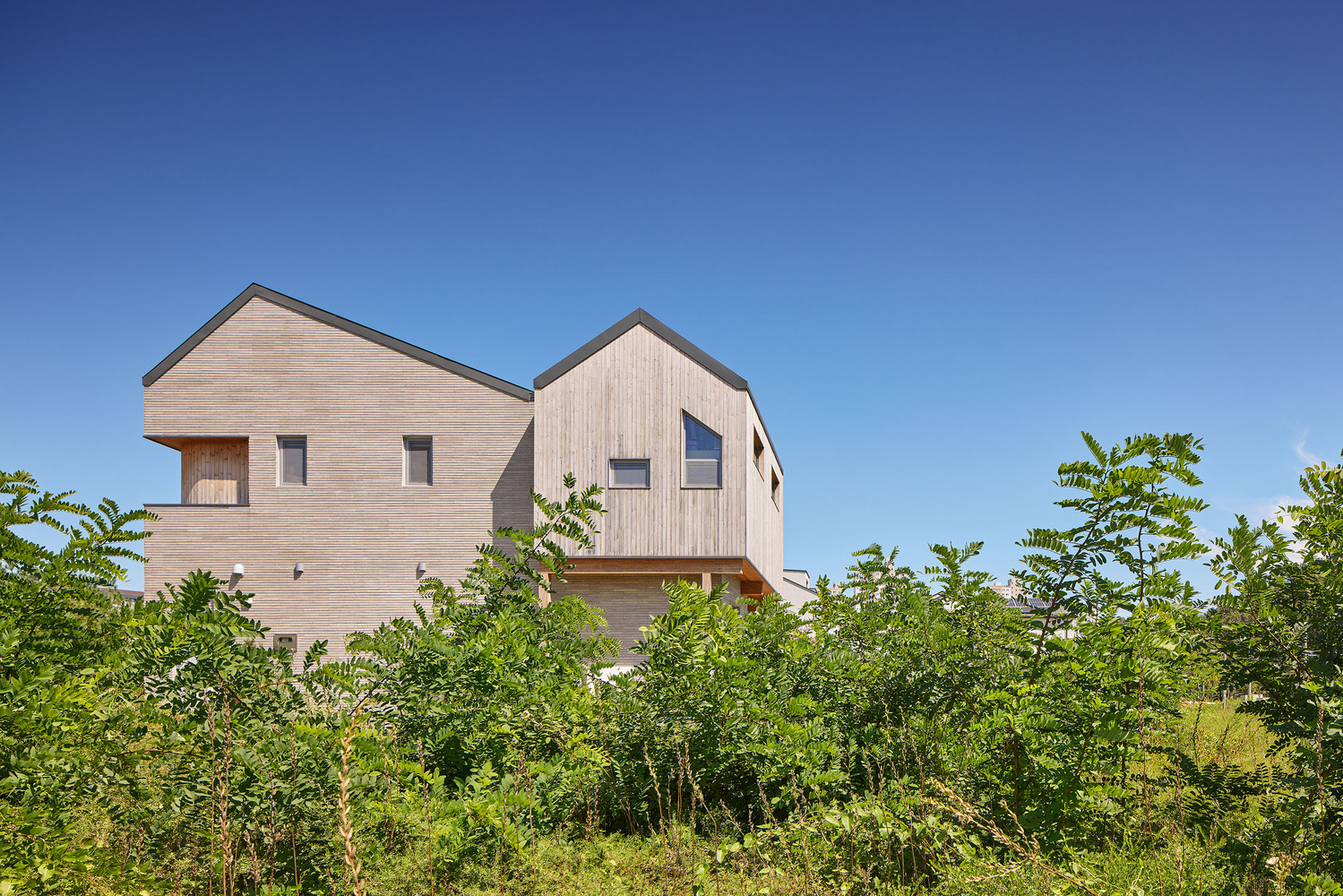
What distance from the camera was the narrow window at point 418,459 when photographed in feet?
66.4

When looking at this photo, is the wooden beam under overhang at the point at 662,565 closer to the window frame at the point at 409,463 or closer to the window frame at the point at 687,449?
the window frame at the point at 687,449

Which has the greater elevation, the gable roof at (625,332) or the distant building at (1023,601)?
the gable roof at (625,332)

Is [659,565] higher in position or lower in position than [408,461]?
lower

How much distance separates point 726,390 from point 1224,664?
15.2 metres

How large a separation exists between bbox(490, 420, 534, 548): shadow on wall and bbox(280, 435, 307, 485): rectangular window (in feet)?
15.7

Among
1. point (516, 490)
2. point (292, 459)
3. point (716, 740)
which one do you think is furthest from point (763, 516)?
point (716, 740)

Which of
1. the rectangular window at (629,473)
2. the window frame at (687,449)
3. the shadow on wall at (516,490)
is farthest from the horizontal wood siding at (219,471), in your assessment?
the window frame at (687,449)

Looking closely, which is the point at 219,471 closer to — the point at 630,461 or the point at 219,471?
the point at 219,471

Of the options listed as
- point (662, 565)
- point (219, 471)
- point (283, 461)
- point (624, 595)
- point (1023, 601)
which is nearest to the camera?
point (1023, 601)

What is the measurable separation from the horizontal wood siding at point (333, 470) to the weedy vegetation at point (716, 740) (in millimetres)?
15535

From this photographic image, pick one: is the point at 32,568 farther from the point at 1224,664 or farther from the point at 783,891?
the point at 1224,664

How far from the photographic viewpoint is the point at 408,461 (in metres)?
20.3

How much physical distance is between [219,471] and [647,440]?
35.9ft

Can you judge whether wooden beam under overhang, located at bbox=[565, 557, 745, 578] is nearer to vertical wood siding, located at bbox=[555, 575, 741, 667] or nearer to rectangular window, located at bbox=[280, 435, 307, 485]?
vertical wood siding, located at bbox=[555, 575, 741, 667]
